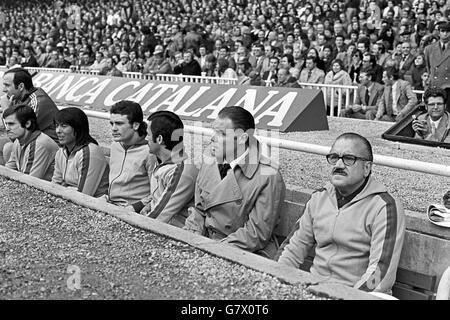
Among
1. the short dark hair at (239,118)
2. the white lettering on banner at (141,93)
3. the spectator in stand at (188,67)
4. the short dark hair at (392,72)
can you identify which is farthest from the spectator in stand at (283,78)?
the short dark hair at (239,118)

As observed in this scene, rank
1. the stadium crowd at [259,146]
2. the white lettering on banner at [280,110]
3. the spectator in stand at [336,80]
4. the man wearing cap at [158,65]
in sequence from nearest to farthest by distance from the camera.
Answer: the stadium crowd at [259,146] < the white lettering on banner at [280,110] < the spectator in stand at [336,80] < the man wearing cap at [158,65]

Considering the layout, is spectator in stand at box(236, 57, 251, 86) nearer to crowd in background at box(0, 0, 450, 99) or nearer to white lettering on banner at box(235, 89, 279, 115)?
crowd in background at box(0, 0, 450, 99)

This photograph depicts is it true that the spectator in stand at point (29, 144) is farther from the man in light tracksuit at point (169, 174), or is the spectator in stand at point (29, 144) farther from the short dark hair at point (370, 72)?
the short dark hair at point (370, 72)

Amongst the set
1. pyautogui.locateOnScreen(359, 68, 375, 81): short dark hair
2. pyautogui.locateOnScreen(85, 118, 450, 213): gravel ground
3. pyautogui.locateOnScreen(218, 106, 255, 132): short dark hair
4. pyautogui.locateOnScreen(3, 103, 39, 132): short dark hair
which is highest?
pyautogui.locateOnScreen(218, 106, 255, 132): short dark hair

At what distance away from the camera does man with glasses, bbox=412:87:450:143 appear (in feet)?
27.3

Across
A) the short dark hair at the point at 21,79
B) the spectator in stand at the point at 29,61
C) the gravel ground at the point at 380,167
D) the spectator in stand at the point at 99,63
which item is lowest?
the spectator in stand at the point at 29,61

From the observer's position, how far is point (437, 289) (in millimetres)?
4348

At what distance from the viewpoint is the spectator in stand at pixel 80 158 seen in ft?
22.0

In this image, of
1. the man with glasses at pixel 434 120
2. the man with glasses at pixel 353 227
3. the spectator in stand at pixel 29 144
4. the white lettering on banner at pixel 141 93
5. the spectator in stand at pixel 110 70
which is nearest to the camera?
the man with glasses at pixel 353 227

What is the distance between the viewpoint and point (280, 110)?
10477 millimetres

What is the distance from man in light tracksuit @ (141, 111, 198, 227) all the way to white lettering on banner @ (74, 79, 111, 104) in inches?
294

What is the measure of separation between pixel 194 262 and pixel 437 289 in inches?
57.3

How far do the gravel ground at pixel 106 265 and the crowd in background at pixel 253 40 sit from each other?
801 centimetres

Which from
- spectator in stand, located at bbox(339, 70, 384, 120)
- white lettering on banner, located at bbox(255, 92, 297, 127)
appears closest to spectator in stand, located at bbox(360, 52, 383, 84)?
spectator in stand, located at bbox(339, 70, 384, 120)
